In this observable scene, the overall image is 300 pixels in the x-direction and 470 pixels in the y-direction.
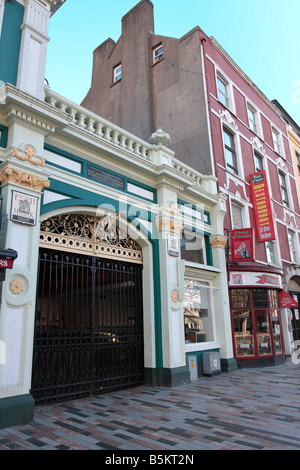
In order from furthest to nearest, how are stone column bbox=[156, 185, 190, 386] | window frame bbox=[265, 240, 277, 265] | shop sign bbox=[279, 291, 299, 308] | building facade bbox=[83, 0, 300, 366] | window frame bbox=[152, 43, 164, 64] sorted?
window frame bbox=[152, 43, 164, 64], window frame bbox=[265, 240, 277, 265], shop sign bbox=[279, 291, 299, 308], building facade bbox=[83, 0, 300, 366], stone column bbox=[156, 185, 190, 386]

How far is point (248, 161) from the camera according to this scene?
1539 cm

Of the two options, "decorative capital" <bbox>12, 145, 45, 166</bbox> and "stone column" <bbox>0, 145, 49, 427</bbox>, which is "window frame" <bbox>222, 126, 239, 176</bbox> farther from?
"stone column" <bbox>0, 145, 49, 427</bbox>

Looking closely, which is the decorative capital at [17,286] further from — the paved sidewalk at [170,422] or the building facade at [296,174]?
the building facade at [296,174]

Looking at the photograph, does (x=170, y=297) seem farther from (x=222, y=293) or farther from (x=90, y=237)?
(x=222, y=293)

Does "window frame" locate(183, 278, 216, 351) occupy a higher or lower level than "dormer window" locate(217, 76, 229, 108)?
lower

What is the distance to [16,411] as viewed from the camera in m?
4.98

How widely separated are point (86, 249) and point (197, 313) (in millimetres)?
4695

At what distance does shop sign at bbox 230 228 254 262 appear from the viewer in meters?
11.4

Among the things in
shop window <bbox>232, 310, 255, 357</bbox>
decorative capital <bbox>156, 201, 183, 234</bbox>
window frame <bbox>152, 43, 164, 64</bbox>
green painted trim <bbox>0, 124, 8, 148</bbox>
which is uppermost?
window frame <bbox>152, 43, 164, 64</bbox>

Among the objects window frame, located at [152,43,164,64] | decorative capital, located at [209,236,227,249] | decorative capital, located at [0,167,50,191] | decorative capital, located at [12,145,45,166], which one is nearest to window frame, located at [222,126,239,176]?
decorative capital, located at [209,236,227,249]

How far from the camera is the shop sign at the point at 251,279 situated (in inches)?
460

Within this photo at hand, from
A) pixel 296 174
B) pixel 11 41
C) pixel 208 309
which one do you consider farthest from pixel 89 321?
pixel 296 174

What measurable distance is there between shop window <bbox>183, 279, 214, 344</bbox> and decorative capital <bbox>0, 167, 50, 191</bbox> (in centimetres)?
556

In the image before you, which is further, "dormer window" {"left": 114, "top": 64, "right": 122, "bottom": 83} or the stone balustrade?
"dormer window" {"left": 114, "top": 64, "right": 122, "bottom": 83}
